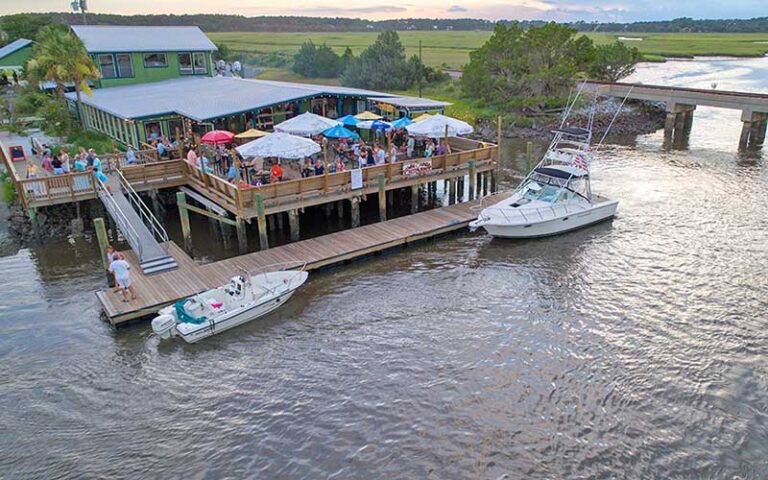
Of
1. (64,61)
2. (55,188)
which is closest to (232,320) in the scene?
(55,188)

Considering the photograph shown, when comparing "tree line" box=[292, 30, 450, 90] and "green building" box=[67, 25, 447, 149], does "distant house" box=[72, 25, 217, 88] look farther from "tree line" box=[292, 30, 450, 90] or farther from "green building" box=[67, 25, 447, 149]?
"tree line" box=[292, 30, 450, 90]

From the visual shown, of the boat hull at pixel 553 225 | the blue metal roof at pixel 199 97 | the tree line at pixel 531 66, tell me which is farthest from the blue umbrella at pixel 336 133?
the tree line at pixel 531 66

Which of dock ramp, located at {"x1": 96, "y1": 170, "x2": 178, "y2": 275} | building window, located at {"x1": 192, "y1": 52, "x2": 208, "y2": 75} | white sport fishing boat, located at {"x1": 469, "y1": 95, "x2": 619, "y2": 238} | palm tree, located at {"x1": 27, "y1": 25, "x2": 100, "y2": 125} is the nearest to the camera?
dock ramp, located at {"x1": 96, "y1": 170, "x2": 178, "y2": 275}

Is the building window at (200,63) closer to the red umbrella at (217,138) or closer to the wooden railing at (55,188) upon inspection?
the red umbrella at (217,138)

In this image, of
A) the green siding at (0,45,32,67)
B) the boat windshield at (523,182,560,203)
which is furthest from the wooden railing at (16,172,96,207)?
the green siding at (0,45,32,67)

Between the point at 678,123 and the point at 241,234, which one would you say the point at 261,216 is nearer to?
the point at 241,234
